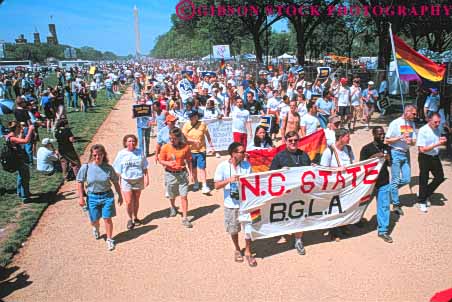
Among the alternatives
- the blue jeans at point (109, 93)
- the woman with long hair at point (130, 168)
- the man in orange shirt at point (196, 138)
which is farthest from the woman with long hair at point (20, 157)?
the blue jeans at point (109, 93)

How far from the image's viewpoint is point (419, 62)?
26.6ft

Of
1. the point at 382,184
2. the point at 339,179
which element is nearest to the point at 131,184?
the point at 339,179

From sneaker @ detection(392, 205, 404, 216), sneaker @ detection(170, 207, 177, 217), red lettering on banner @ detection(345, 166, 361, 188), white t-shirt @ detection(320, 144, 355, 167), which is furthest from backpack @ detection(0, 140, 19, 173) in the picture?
sneaker @ detection(392, 205, 404, 216)

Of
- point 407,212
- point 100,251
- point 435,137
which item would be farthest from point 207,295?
point 435,137

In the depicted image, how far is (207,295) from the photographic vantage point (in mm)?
4777

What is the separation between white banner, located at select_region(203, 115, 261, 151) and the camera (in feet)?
36.9

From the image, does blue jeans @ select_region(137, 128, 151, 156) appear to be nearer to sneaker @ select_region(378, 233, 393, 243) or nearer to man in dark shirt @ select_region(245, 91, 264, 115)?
man in dark shirt @ select_region(245, 91, 264, 115)

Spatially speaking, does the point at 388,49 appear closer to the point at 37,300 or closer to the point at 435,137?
the point at 435,137

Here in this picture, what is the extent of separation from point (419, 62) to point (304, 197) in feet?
15.2

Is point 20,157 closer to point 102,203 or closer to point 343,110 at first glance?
point 102,203

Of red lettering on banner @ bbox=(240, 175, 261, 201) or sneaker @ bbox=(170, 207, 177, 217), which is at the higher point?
red lettering on banner @ bbox=(240, 175, 261, 201)

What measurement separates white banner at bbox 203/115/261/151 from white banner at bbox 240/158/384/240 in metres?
5.69

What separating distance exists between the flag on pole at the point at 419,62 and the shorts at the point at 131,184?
232 inches

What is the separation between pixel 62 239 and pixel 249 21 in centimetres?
3321
